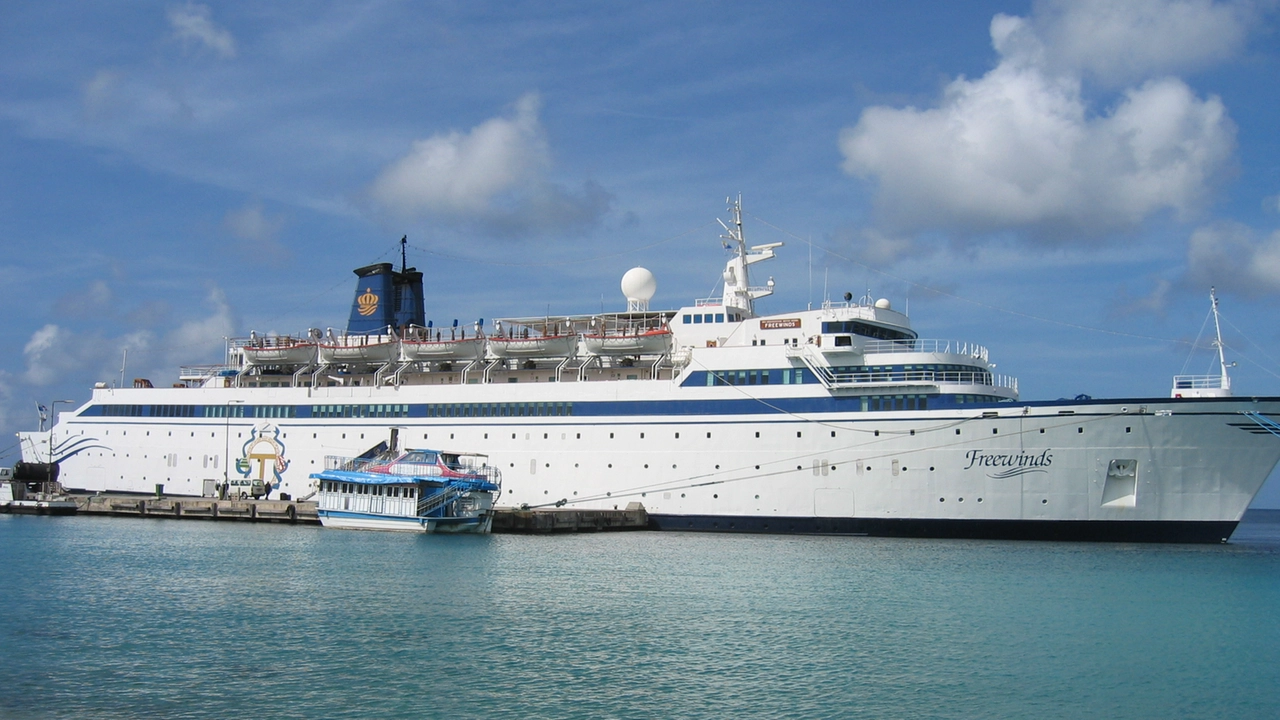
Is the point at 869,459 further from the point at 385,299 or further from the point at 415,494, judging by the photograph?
the point at 385,299

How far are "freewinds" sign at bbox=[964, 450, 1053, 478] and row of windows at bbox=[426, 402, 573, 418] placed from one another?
1460cm

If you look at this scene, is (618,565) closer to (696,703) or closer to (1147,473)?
(696,703)

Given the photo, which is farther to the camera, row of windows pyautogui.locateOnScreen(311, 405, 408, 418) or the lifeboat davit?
row of windows pyautogui.locateOnScreen(311, 405, 408, 418)

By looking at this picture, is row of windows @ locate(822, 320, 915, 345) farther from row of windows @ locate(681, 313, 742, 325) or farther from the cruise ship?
row of windows @ locate(681, 313, 742, 325)

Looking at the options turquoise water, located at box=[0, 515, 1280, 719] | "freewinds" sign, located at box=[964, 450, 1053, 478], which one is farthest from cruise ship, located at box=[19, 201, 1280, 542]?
turquoise water, located at box=[0, 515, 1280, 719]

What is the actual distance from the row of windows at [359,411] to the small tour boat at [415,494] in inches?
117

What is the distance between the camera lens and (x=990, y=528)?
33344 millimetres

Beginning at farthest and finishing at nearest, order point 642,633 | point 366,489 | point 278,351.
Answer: point 278,351 < point 366,489 < point 642,633

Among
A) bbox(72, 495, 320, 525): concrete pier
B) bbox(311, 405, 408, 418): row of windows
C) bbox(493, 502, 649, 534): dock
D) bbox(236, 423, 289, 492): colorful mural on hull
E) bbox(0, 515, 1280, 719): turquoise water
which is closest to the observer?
bbox(0, 515, 1280, 719): turquoise water

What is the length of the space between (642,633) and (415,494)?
2108 centimetres

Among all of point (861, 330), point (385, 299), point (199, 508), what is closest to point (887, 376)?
point (861, 330)

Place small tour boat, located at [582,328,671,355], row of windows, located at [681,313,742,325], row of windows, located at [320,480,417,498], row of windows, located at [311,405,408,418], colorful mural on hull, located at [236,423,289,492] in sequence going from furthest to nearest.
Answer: colorful mural on hull, located at [236,423,289,492], row of windows, located at [311,405,408,418], small tour boat, located at [582,328,671,355], row of windows, located at [681,313,742,325], row of windows, located at [320,480,417,498]

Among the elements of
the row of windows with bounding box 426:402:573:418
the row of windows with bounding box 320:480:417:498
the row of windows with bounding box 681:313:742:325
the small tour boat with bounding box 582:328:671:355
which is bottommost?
the row of windows with bounding box 320:480:417:498

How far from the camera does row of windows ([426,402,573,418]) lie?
39.9 m
